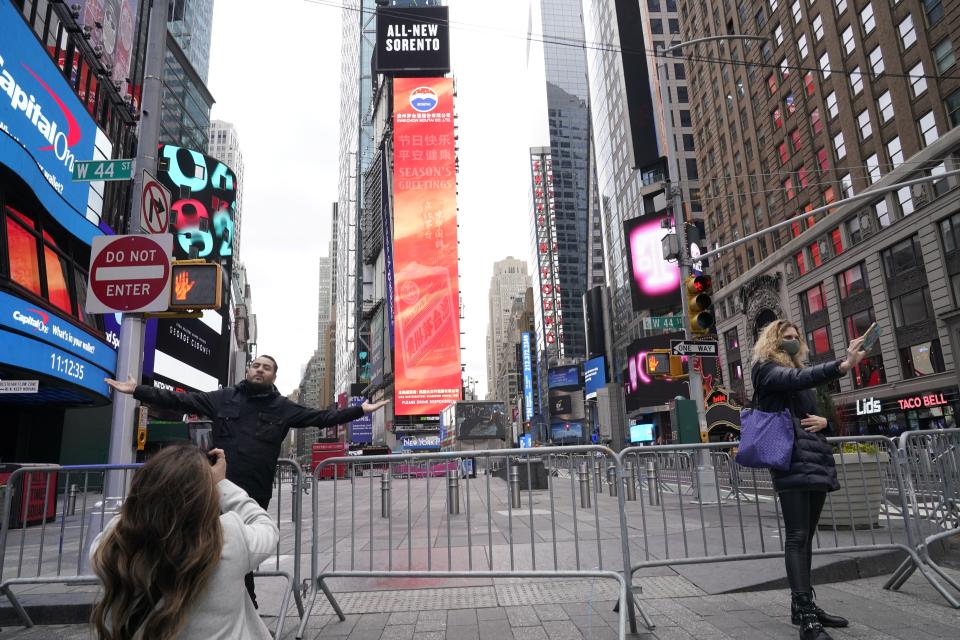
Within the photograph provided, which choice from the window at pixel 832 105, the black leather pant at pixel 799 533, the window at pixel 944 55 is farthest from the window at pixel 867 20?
the black leather pant at pixel 799 533

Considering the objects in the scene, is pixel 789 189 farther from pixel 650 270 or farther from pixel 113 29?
pixel 113 29

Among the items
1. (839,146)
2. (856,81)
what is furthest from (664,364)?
(839,146)

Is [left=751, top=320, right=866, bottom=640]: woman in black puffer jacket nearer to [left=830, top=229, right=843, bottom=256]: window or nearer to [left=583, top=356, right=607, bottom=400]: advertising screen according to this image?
[left=830, top=229, right=843, bottom=256]: window

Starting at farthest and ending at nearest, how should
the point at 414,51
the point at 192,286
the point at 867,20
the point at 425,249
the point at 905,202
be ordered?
the point at 414,51 → the point at 425,249 → the point at 867,20 → the point at 905,202 → the point at 192,286

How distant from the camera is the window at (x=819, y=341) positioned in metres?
39.3

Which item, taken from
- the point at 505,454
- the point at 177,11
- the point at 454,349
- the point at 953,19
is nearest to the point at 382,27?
the point at 177,11

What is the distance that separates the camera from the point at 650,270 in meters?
31.3

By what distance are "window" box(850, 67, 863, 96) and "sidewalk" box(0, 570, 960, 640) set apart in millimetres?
38268

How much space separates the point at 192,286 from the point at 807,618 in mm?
6096

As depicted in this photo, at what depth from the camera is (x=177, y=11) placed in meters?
54.8

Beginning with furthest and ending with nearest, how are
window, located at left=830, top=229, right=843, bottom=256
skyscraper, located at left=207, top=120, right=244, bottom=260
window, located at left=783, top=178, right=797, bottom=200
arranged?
skyscraper, located at left=207, top=120, right=244, bottom=260 → window, located at left=783, top=178, right=797, bottom=200 → window, located at left=830, top=229, right=843, bottom=256

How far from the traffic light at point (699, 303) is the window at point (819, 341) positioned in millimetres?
32671

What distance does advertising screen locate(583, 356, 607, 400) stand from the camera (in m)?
89.4

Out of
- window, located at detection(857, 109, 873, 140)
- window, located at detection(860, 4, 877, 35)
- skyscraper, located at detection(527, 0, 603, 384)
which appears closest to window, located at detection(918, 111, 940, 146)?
window, located at detection(857, 109, 873, 140)
